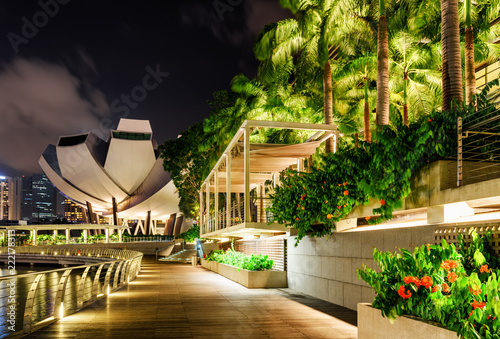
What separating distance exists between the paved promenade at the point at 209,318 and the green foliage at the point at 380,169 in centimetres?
203

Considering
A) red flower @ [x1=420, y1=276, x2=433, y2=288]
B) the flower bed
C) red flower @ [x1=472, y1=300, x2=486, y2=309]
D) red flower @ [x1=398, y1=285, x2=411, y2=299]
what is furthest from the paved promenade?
red flower @ [x1=472, y1=300, x2=486, y2=309]

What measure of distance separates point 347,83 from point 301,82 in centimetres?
236

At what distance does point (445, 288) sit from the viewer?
17.9 ft

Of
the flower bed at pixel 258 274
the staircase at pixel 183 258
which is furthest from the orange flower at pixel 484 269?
the staircase at pixel 183 258

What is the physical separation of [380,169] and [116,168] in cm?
8874

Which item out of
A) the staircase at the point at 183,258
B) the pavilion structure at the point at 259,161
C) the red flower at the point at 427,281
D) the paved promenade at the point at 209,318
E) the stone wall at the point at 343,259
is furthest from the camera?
the staircase at the point at 183,258

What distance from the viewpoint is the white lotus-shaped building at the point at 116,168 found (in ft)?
293

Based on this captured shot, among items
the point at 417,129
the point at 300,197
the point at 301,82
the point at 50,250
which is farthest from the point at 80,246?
the point at 417,129

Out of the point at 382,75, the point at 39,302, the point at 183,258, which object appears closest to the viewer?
the point at 382,75

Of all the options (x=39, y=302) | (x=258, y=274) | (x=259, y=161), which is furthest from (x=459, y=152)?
(x=39, y=302)

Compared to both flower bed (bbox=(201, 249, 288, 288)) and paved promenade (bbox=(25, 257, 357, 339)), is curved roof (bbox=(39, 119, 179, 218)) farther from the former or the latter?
paved promenade (bbox=(25, 257, 357, 339))

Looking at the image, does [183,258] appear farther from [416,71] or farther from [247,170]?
[247,170]

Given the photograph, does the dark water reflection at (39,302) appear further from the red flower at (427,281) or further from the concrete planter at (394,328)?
the red flower at (427,281)

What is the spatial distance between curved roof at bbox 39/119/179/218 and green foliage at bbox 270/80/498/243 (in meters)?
81.7
